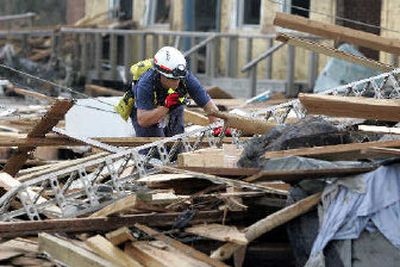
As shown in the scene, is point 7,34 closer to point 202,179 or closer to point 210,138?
point 210,138

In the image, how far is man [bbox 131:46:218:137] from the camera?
34.9ft

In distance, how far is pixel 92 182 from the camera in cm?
945

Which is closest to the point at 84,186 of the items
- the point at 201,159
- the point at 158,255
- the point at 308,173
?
the point at 201,159

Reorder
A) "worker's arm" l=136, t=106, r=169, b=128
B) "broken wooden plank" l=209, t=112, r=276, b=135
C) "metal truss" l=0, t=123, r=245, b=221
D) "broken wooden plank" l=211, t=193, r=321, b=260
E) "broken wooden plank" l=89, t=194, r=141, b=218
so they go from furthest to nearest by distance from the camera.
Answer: "worker's arm" l=136, t=106, r=169, b=128 → "broken wooden plank" l=209, t=112, r=276, b=135 → "metal truss" l=0, t=123, r=245, b=221 → "broken wooden plank" l=89, t=194, r=141, b=218 → "broken wooden plank" l=211, t=193, r=321, b=260

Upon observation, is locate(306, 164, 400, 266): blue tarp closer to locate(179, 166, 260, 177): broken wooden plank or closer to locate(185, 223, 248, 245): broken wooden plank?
locate(185, 223, 248, 245): broken wooden plank

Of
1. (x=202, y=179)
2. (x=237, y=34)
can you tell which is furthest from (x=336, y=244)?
(x=237, y=34)

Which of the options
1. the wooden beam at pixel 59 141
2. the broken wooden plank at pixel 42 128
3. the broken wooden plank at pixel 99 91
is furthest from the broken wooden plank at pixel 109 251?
the broken wooden plank at pixel 99 91

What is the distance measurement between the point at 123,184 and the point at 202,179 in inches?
53.1

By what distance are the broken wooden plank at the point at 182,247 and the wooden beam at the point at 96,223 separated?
3.7 inches

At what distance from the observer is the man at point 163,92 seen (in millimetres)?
10625

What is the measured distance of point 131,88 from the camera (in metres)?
11.4

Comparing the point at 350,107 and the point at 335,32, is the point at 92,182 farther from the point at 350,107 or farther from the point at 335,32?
the point at 335,32

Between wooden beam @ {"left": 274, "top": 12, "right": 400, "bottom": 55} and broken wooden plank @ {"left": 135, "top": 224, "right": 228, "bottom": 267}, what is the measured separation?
3339 mm

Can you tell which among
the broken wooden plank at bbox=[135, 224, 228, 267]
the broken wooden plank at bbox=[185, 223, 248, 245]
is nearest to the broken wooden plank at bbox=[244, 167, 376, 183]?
the broken wooden plank at bbox=[185, 223, 248, 245]
